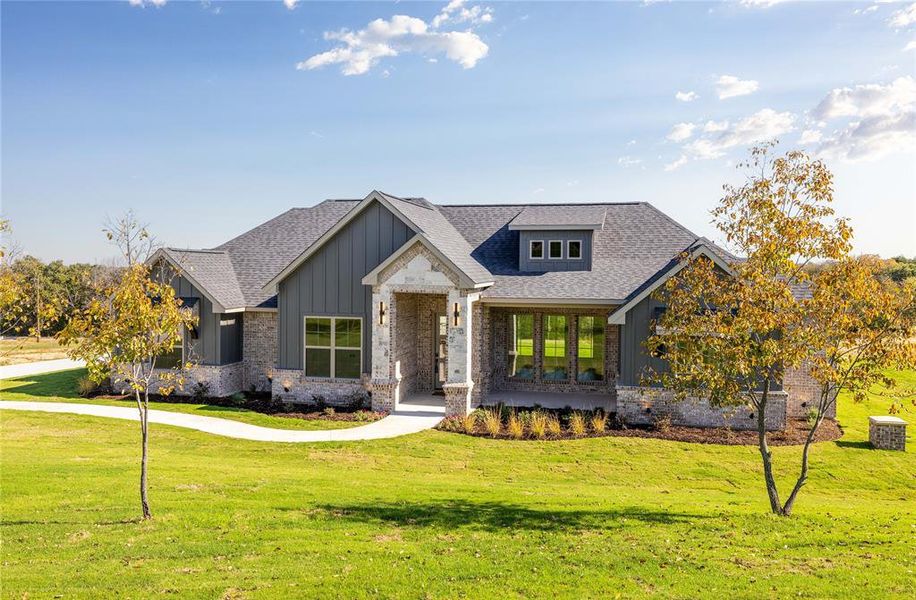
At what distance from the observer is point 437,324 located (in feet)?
74.2

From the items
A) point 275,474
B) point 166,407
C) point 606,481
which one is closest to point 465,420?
point 606,481

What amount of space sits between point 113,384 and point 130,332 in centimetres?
1505

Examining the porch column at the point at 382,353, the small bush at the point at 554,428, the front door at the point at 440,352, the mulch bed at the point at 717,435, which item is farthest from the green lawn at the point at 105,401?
the small bush at the point at 554,428

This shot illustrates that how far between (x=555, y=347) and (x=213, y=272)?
42.0 feet

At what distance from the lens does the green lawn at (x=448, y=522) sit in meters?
7.46

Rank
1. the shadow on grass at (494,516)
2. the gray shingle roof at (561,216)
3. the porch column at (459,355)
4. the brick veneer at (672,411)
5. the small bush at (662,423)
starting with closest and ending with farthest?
the shadow on grass at (494,516) < the small bush at (662,423) < the brick veneer at (672,411) < the porch column at (459,355) < the gray shingle roof at (561,216)

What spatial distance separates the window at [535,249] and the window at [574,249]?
940 mm

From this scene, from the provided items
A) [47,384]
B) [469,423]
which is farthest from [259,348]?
[469,423]

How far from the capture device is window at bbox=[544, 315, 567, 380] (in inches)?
879

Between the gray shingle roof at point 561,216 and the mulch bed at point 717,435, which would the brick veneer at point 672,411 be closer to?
the mulch bed at point 717,435

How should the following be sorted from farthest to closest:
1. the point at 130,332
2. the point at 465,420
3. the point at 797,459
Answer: the point at 465,420
the point at 797,459
the point at 130,332

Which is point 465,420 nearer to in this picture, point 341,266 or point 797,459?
point 341,266

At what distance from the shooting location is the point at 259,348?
22.9m

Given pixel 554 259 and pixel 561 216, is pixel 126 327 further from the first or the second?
pixel 561 216
